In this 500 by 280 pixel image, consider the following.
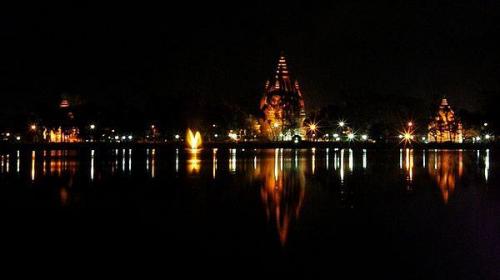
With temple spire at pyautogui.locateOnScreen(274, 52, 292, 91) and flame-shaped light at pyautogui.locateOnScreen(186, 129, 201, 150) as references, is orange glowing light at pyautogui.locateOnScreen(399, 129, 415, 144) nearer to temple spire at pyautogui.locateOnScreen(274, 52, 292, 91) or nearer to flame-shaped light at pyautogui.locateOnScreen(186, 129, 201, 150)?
flame-shaped light at pyautogui.locateOnScreen(186, 129, 201, 150)

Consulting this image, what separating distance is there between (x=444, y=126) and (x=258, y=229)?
106521mm

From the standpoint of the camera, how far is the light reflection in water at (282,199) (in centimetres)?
1180

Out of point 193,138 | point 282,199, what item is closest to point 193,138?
point 193,138

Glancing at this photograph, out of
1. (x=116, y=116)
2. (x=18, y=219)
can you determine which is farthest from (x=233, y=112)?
(x=18, y=219)

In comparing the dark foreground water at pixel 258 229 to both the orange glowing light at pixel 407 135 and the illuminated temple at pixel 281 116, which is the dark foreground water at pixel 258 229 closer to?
the orange glowing light at pixel 407 135

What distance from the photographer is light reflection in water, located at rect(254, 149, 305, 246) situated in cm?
1180

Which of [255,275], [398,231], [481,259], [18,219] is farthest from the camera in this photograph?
[18,219]

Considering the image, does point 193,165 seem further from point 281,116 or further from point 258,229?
point 281,116

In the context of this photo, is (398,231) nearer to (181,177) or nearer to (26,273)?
(26,273)

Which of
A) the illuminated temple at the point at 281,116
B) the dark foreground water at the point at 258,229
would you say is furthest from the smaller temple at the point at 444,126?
the dark foreground water at the point at 258,229

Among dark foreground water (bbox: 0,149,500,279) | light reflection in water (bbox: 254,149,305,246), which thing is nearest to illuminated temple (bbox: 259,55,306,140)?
light reflection in water (bbox: 254,149,305,246)

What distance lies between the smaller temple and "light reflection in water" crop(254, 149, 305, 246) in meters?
92.6

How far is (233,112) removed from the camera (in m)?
102

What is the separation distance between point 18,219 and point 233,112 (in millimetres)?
89362
